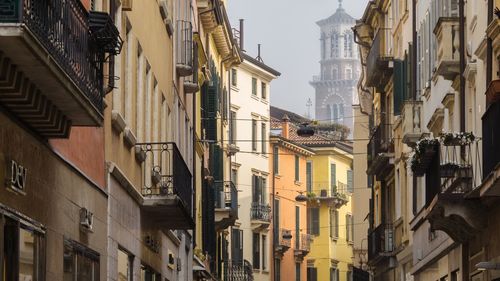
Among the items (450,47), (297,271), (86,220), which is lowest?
(86,220)

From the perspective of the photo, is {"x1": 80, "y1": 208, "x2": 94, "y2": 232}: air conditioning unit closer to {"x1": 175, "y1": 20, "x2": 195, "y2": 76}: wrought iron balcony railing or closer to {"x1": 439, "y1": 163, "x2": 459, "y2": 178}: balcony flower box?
{"x1": 439, "y1": 163, "x2": 459, "y2": 178}: balcony flower box

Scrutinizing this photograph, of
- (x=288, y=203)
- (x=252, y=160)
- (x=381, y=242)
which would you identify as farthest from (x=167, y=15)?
(x=288, y=203)

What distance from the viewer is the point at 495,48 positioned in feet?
85.8

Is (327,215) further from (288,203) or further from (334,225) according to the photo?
(288,203)

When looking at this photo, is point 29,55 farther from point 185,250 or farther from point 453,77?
point 185,250

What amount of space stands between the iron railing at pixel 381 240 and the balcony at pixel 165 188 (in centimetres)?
1859

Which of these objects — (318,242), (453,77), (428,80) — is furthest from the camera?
(318,242)

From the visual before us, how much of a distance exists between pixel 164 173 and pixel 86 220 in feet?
35.4

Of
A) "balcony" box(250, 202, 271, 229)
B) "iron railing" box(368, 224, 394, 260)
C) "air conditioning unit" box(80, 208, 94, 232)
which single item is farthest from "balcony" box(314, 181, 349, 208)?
"air conditioning unit" box(80, 208, 94, 232)

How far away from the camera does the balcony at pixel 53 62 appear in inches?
523

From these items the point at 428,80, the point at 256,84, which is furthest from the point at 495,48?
the point at 256,84

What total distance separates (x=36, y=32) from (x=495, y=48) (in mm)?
13580

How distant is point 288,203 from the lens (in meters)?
99.0

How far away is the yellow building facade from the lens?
340ft
